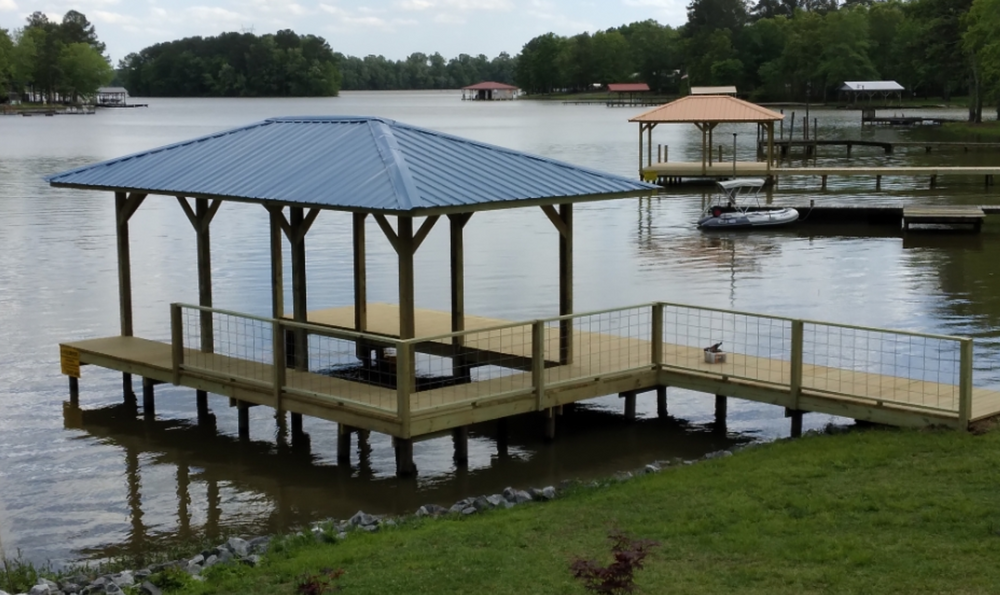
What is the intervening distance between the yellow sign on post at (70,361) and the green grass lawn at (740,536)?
8.02 metres

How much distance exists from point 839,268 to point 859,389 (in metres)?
16.9

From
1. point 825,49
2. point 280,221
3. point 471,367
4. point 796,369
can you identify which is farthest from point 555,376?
point 825,49

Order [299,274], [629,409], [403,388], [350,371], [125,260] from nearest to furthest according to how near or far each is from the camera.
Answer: [403,388]
[629,409]
[299,274]
[350,371]
[125,260]

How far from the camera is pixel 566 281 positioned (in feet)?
53.2

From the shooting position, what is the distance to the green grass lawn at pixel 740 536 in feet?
28.5

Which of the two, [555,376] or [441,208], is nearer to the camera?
[441,208]

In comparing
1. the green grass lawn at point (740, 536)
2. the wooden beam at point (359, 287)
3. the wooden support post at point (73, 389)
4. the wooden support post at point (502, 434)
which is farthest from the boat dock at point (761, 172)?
the green grass lawn at point (740, 536)

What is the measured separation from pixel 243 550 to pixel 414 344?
6.20m

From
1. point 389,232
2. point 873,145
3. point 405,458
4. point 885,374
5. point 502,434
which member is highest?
point 389,232

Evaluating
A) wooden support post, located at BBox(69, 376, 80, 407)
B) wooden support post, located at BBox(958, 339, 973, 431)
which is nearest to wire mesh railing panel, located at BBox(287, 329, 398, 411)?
wooden support post, located at BBox(69, 376, 80, 407)

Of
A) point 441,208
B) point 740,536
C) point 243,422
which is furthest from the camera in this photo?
point 243,422

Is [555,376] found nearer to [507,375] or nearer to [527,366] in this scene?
[527,366]

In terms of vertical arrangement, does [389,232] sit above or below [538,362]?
above

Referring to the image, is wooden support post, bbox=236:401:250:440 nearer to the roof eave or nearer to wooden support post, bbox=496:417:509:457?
the roof eave
